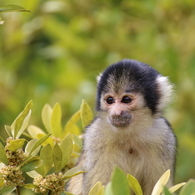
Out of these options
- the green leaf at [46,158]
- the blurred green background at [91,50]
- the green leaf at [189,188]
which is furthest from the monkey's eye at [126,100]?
the blurred green background at [91,50]

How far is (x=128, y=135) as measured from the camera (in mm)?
3936

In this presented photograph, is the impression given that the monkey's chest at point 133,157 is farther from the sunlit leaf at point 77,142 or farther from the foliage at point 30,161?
the foliage at point 30,161

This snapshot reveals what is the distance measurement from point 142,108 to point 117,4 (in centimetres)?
288

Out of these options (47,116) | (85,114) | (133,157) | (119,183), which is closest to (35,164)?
(119,183)

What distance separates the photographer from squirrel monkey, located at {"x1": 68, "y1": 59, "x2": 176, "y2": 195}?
152 inches

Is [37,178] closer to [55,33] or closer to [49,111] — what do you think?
[49,111]

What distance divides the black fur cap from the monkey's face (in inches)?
2.8

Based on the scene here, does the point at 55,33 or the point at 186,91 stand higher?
the point at 55,33

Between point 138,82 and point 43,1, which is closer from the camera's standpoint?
point 138,82

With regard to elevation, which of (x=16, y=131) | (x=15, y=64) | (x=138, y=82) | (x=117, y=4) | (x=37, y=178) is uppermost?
(x=117, y=4)

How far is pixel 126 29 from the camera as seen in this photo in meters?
6.46

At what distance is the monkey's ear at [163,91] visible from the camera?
409 centimetres

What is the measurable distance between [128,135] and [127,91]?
1.26ft

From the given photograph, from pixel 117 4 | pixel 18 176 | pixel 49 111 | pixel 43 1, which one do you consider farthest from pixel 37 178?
pixel 43 1
